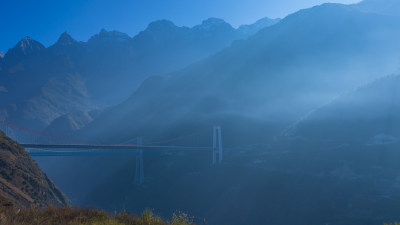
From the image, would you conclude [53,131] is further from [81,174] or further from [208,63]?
[208,63]

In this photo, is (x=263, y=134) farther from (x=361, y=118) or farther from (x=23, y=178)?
(x=23, y=178)

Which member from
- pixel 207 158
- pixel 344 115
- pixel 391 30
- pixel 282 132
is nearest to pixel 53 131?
pixel 207 158

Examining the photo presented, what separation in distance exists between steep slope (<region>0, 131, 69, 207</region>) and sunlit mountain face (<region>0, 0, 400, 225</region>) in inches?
413

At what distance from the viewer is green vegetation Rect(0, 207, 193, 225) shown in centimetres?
539

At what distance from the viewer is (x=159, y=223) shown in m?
6.18

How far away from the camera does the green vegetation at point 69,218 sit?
17.7ft

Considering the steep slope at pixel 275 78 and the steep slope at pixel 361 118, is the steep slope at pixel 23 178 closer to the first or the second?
the steep slope at pixel 361 118

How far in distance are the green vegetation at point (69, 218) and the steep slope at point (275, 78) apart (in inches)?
1999

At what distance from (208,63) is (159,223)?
105m

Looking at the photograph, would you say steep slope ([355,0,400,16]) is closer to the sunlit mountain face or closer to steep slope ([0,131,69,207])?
the sunlit mountain face

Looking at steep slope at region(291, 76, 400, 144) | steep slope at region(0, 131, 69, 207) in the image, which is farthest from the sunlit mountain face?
steep slope at region(0, 131, 69, 207)

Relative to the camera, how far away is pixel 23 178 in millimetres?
20828

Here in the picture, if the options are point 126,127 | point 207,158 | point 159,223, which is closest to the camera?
point 159,223

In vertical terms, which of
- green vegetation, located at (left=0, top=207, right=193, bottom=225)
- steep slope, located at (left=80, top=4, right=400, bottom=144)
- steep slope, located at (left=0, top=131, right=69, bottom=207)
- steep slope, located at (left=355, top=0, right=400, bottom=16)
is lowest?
steep slope, located at (left=0, top=131, right=69, bottom=207)
